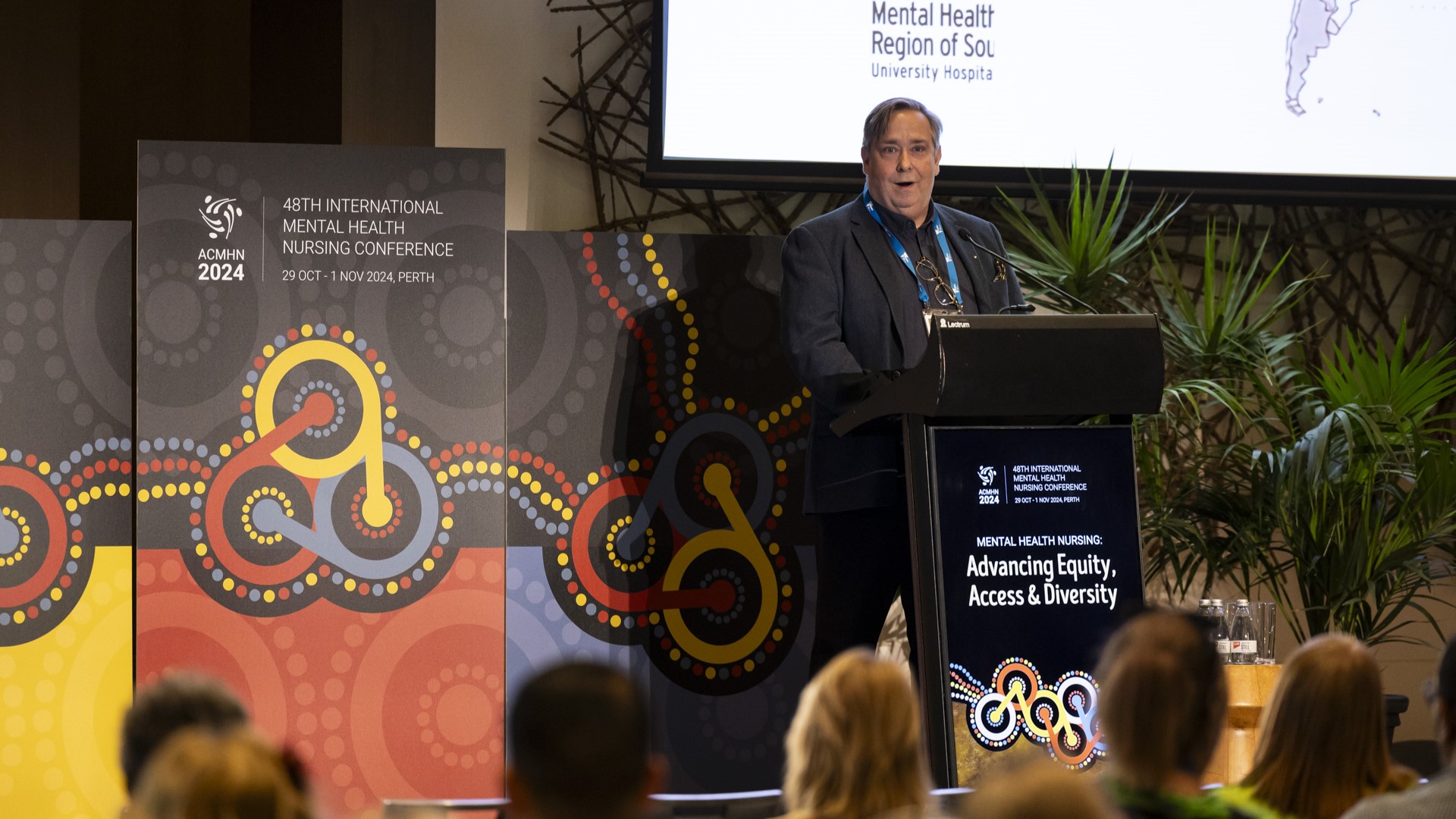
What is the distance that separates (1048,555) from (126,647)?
245cm

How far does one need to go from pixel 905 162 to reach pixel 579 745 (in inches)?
87.4

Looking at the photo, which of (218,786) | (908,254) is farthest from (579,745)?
(908,254)

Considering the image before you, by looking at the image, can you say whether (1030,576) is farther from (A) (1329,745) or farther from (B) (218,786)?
(B) (218,786)

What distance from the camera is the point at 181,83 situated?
17.6ft

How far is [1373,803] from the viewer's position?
155 cm

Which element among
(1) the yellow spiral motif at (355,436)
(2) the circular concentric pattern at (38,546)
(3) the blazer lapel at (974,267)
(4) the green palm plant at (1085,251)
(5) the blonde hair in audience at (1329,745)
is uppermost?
(4) the green palm plant at (1085,251)

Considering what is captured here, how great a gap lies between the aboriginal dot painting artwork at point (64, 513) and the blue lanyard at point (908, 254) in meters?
2.02

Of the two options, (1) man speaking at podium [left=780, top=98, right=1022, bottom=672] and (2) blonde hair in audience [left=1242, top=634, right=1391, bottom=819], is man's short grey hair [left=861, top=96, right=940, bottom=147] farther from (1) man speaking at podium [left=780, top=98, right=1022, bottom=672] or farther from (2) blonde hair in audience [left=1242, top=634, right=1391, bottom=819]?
(2) blonde hair in audience [left=1242, top=634, right=1391, bottom=819]

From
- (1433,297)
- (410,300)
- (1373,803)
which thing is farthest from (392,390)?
(1433,297)

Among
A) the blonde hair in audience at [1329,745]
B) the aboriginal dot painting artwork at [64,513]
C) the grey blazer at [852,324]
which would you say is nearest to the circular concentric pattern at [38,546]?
the aboriginal dot painting artwork at [64,513]

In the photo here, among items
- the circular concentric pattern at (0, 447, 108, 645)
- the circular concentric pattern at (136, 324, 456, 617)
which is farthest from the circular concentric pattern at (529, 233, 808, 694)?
the circular concentric pattern at (0, 447, 108, 645)

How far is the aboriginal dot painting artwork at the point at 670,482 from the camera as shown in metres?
4.00

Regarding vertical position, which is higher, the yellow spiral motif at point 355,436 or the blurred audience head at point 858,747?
the yellow spiral motif at point 355,436

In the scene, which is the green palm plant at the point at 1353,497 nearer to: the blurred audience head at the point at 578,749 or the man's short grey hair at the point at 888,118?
the man's short grey hair at the point at 888,118
